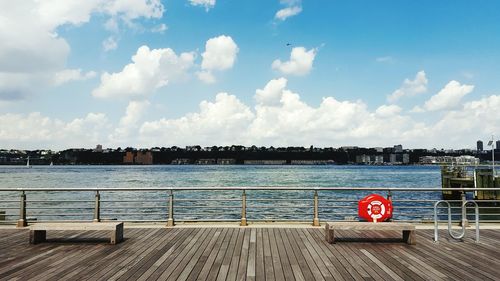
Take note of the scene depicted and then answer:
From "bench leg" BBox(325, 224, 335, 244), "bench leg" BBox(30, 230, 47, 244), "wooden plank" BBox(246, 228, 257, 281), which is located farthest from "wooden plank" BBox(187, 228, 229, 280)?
"bench leg" BBox(30, 230, 47, 244)

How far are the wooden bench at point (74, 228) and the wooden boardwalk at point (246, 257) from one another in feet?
0.81

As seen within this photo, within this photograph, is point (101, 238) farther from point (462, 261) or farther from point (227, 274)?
point (462, 261)

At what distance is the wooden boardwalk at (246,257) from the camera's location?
598 centimetres

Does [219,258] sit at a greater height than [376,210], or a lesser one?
lesser

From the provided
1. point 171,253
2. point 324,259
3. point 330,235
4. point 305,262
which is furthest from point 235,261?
point 330,235

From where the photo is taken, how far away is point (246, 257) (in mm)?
7043

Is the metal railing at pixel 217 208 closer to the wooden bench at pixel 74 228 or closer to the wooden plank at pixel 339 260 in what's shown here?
the wooden bench at pixel 74 228

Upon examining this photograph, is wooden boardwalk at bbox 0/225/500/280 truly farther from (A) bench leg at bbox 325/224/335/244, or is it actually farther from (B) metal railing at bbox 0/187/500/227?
(B) metal railing at bbox 0/187/500/227

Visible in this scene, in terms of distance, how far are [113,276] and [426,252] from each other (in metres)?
6.04

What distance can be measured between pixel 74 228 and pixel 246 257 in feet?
12.7

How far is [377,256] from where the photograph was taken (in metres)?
7.15

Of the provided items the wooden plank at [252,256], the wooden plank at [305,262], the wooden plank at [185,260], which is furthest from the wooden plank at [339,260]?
the wooden plank at [185,260]

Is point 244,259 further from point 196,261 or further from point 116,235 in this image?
point 116,235

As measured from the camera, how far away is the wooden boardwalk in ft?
19.6
